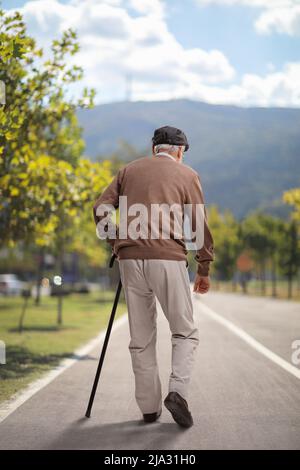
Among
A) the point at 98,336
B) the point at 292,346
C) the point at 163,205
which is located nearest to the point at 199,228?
the point at 163,205

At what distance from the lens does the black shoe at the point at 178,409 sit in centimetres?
523

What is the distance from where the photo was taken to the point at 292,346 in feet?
37.1

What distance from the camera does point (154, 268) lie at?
5406 millimetres

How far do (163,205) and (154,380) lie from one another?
49.2 inches

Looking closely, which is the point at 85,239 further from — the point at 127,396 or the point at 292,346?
the point at 127,396

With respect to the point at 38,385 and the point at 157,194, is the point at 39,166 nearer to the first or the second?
the point at 38,385

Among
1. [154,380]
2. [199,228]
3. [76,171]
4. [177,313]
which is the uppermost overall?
[76,171]

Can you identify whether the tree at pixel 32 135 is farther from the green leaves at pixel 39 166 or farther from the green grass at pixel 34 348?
the green grass at pixel 34 348

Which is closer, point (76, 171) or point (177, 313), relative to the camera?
point (177, 313)

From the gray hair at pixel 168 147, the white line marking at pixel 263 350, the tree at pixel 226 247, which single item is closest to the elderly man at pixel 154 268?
the gray hair at pixel 168 147

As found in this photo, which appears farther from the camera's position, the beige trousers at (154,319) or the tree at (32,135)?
the tree at (32,135)

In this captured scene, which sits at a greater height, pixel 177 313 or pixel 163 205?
pixel 163 205

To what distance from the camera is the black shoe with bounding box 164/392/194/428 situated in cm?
523

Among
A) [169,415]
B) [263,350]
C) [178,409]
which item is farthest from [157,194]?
[263,350]
